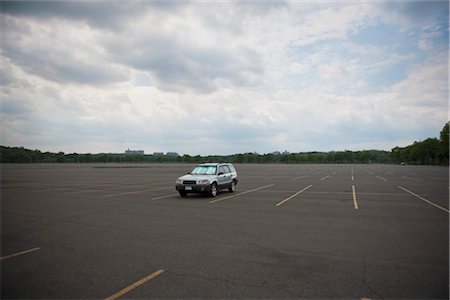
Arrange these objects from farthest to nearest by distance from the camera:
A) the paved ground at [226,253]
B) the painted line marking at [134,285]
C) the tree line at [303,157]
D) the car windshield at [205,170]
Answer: the tree line at [303,157], the car windshield at [205,170], the paved ground at [226,253], the painted line marking at [134,285]

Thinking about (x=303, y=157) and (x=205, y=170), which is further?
(x=303, y=157)

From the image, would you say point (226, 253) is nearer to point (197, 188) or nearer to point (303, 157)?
point (197, 188)

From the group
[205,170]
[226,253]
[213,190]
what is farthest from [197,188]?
[226,253]

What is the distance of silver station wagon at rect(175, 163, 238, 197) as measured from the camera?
1416 centimetres

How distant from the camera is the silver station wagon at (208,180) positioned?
1416 cm

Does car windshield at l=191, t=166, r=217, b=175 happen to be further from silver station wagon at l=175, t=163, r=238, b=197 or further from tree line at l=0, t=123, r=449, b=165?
tree line at l=0, t=123, r=449, b=165

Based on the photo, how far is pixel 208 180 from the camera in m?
14.3

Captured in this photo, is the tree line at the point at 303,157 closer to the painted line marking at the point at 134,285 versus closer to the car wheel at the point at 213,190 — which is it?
the car wheel at the point at 213,190

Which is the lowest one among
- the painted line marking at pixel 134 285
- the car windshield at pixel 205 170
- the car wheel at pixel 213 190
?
the painted line marking at pixel 134 285

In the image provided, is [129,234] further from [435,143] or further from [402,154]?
[402,154]

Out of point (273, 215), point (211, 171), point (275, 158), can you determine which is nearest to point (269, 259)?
point (273, 215)

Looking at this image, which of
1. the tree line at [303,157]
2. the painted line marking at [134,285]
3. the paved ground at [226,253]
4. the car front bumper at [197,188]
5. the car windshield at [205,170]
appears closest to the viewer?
the painted line marking at [134,285]

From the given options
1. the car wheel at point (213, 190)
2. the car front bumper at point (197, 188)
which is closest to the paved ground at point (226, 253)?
the car front bumper at point (197, 188)

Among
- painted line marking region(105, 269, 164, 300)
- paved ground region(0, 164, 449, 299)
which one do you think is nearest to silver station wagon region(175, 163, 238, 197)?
paved ground region(0, 164, 449, 299)
